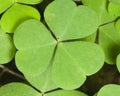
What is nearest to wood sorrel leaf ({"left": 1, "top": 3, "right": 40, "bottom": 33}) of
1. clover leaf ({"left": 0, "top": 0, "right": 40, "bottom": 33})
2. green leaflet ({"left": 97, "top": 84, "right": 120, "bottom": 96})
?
clover leaf ({"left": 0, "top": 0, "right": 40, "bottom": 33})

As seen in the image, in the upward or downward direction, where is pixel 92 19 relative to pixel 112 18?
upward

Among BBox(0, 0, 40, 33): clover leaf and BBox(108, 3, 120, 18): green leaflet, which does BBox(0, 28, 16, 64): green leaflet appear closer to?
BBox(0, 0, 40, 33): clover leaf

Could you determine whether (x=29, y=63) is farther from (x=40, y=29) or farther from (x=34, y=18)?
(x=34, y=18)

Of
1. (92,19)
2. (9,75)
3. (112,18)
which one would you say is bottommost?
(9,75)

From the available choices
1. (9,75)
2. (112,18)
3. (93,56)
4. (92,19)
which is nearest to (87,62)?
(93,56)

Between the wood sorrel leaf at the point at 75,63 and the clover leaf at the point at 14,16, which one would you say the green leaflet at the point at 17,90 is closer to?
the wood sorrel leaf at the point at 75,63

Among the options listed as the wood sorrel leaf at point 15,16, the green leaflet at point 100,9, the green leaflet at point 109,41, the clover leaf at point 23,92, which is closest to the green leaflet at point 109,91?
the clover leaf at point 23,92

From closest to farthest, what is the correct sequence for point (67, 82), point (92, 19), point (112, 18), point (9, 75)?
1. point (67, 82)
2. point (92, 19)
3. point (112, 18)
4. point (9, 75)
